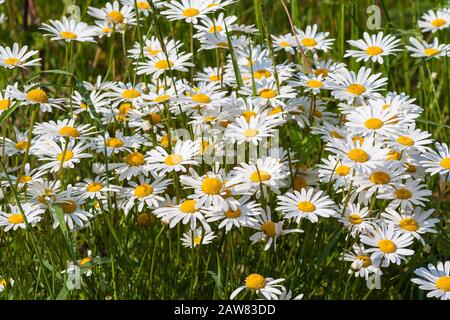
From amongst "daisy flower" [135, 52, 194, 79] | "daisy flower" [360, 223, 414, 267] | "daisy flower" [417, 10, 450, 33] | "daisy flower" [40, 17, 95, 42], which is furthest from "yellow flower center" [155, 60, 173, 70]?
"daisy flower" [417, 10, 450, 33]

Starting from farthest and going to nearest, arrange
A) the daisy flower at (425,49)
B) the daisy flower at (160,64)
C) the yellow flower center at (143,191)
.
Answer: the daisy flower at (425,49), the daisy flower at (160,64), the yellow flower center at (143,191)

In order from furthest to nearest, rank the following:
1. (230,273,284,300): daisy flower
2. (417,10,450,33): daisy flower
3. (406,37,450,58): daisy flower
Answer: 1. (417,10,450,33): daisy flower
2. (406,37,450,58): daisy flower
3. (230,273,284,300): daisy flower

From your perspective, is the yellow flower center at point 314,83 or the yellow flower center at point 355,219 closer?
Answer: the yellow flower center at point 355,219

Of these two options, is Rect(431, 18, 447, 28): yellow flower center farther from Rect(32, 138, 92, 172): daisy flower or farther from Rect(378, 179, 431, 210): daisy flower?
Rect(32, 138, 92, 172): daisy flower

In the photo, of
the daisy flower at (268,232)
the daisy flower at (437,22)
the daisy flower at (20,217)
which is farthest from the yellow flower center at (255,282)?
the daisy flower at (437,22)

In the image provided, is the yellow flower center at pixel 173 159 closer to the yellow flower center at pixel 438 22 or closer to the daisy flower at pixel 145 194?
the daisy flower at pixel 145 194

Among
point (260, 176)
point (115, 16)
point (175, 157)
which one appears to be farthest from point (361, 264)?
point (115, 16)

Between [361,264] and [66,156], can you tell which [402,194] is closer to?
[361,264]
